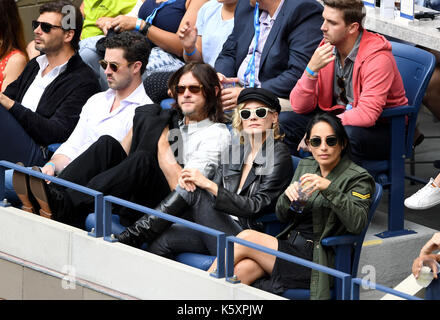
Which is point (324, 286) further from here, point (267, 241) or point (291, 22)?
point (291, 22)

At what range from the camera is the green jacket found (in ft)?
18.2

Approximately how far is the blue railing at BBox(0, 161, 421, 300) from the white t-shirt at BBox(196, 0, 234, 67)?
1.84 m

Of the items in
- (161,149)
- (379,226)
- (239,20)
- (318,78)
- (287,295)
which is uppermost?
(239,20)

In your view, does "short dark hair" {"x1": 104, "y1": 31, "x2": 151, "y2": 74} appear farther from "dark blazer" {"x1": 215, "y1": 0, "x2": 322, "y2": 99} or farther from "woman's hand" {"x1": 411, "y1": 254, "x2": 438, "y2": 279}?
"woman's hand" {"x1": 411, "y1": 254, "x2": 438, "y2": 279}

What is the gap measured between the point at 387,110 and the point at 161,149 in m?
1.38

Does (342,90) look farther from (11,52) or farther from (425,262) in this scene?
(11,52)

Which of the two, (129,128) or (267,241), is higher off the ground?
(129,128)

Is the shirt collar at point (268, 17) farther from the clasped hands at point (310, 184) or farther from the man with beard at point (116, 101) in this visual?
the clasped hands at point (310, 184)

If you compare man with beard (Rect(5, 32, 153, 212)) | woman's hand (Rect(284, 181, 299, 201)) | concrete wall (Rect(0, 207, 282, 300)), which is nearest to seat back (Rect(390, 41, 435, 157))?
woman's hand (Rect(284, 181, 299, 201))

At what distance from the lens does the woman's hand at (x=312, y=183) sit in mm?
5566

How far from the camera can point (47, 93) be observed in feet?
25.5

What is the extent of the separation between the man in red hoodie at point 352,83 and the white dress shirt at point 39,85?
1.91 metres

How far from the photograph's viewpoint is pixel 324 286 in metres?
5.59

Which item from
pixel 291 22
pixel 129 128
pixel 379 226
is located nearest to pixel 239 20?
pixel 291 22
